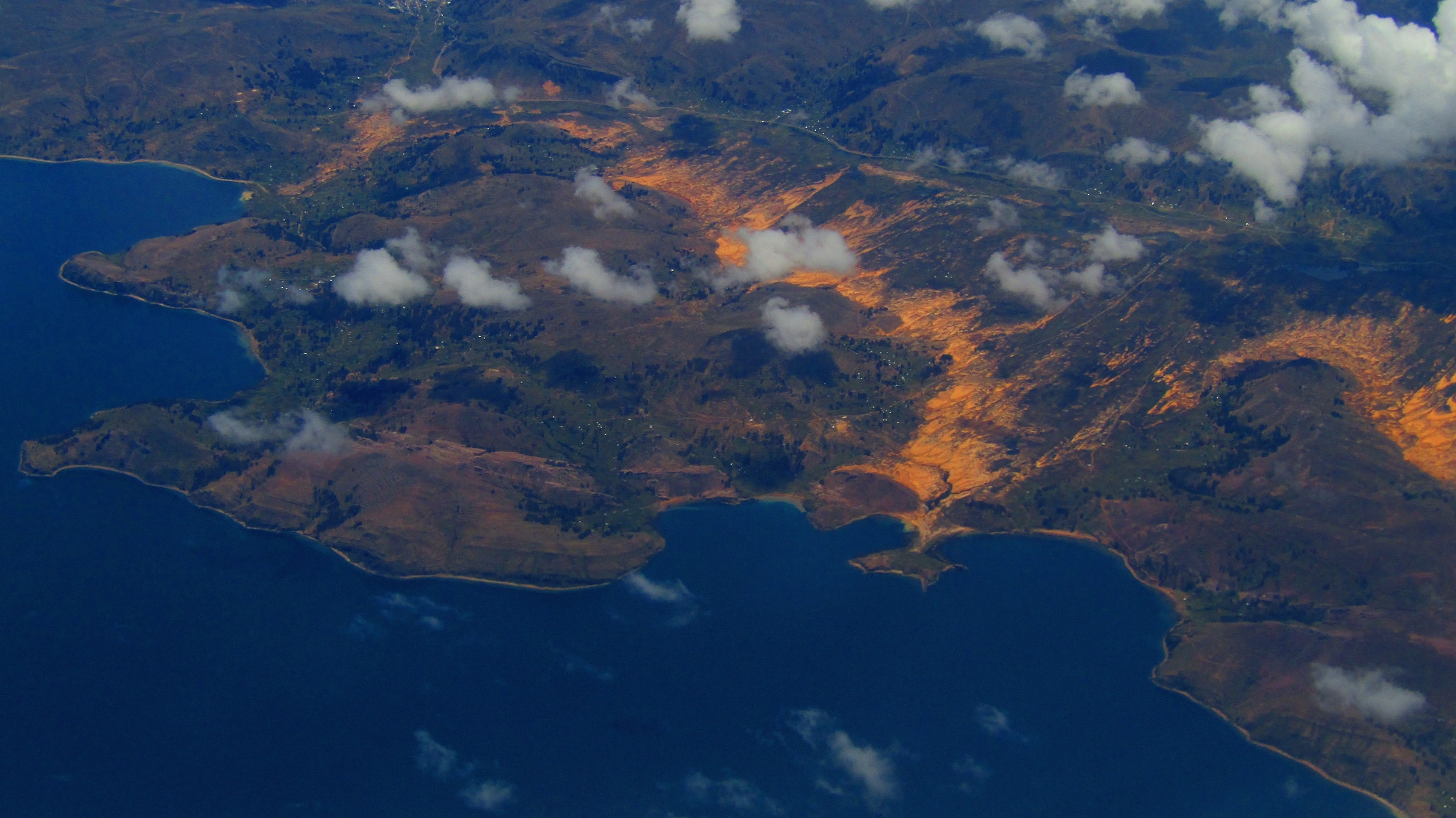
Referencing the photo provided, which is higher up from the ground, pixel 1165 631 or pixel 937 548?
pixel 1165 631

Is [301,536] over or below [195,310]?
below

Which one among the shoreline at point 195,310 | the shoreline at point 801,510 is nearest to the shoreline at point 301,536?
the shoreline at point 801,510

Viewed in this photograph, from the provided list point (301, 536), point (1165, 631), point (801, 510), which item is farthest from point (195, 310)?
point (1165, 631)

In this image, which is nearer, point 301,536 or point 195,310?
point 301,536

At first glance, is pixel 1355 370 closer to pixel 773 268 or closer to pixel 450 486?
pixel 773 268

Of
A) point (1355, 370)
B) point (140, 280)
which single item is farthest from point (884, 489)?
point (140, 280)

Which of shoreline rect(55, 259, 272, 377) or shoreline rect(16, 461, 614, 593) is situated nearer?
shoreline rect(16, 461, 614, 593)

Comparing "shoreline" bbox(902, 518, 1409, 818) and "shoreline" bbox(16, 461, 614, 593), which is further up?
"shoreline" bbox(902, 518, 1409, 818)

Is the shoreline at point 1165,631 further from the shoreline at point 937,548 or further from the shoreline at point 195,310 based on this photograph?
the shoreline at point 195,310

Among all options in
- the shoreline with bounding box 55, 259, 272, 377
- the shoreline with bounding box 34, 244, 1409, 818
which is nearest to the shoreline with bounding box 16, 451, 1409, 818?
the shoreline with bounding box 34, 244, 1409, 818

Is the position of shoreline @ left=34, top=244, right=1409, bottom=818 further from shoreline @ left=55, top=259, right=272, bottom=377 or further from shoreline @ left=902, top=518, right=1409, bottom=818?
shoreline @ left=55, top=259, right=272, bottom=377

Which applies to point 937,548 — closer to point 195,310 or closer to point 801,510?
point 801,510

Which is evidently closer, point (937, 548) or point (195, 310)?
point (937, 548)
